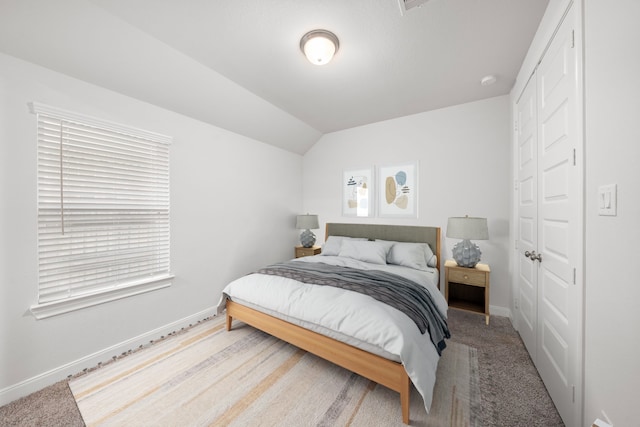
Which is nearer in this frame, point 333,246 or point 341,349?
point 341,349

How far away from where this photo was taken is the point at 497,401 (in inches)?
60.0

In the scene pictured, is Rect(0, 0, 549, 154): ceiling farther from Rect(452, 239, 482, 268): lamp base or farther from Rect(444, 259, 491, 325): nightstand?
Rect(444, 259, 491, 325): nightstand

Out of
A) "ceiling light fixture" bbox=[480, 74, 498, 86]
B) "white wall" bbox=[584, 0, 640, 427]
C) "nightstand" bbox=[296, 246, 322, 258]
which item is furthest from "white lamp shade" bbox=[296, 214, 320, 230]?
"white wall" bbox=[584, 0, 640, 427]

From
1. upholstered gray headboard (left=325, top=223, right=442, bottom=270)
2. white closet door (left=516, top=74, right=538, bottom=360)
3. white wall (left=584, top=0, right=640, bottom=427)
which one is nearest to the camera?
white wall (left=584, top=0, right=640, bottom=427)

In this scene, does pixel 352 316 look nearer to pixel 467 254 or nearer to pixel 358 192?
pixel 467 254

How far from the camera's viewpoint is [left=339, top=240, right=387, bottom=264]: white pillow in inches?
115

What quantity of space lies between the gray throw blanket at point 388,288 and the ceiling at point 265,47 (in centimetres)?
200

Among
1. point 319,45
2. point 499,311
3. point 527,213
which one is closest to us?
point 319,45

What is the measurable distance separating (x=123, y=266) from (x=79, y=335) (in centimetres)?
58

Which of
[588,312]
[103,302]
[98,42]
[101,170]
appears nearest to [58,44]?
[98,42]

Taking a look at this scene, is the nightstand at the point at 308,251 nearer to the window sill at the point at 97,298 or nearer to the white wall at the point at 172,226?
the white wall at the point at 172,226

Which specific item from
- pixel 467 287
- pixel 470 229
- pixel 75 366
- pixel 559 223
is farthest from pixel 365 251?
pixel 75 366

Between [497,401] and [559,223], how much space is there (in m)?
1.23

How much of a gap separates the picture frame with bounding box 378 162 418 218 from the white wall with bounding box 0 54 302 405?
5.42 feet
